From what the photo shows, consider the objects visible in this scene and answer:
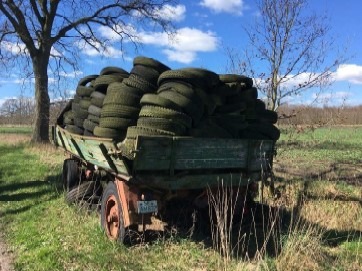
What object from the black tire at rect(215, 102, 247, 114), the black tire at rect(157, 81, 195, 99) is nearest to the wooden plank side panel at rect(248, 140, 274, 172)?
the black tire at rect(215, 102, 247, 114)

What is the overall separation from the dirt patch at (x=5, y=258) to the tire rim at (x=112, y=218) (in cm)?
122

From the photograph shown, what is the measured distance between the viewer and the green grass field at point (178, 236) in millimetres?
4906

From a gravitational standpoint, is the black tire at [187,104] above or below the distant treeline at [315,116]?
below

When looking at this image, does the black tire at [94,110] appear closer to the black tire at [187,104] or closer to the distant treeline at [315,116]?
the black tire at [187,104]

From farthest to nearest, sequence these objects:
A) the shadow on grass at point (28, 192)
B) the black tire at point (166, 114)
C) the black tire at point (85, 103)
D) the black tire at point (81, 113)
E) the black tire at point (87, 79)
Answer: the shadow on grass at point (28, 192)
the black tire at point (87, 79)
the black tire at point (81, 113)
the black tire at point (85, 103)
the black tire at point (166, 114)

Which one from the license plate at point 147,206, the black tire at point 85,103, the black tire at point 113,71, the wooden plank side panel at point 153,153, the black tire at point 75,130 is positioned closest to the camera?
the wooden plank side panel at point 153,153

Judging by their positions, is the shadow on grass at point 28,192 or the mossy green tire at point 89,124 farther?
the shadow on grass at point 28,192

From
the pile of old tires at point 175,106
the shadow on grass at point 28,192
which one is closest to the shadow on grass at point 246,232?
the pile of old tires at point 175,106

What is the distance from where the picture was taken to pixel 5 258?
18.8 ft

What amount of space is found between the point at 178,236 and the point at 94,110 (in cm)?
217

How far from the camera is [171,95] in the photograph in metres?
5.46

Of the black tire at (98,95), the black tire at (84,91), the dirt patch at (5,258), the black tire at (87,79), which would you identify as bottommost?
the dirt patch at (5,258)

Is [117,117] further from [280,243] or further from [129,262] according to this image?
[280,243]

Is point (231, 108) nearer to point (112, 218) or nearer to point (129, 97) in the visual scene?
point (129, 97)
